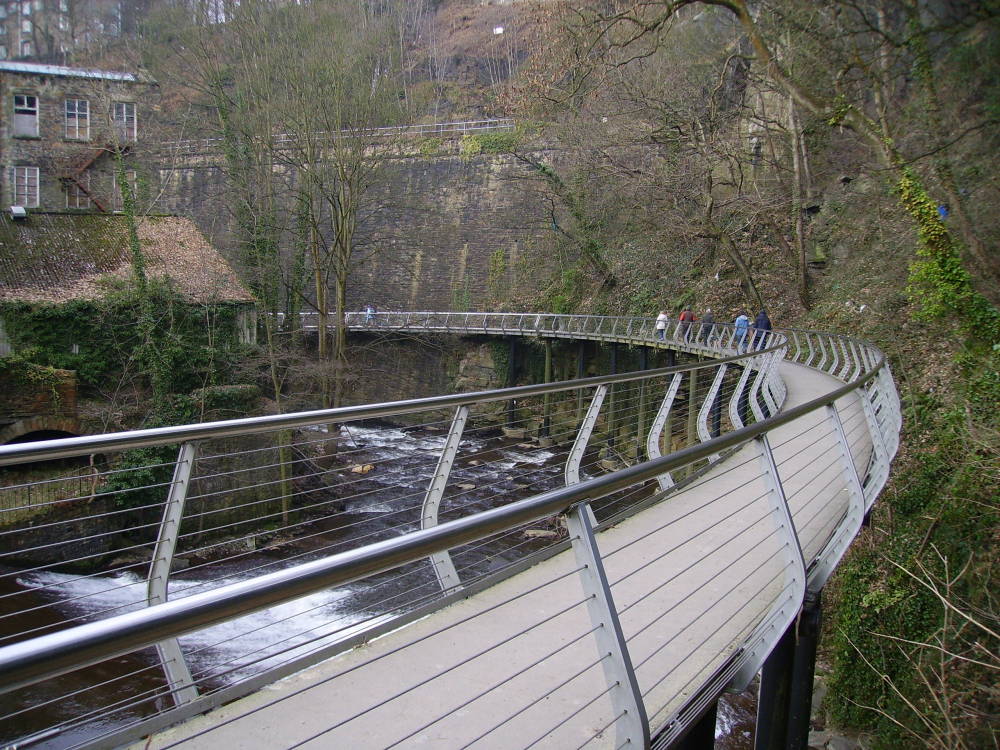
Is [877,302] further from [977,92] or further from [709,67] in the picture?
[709,67]

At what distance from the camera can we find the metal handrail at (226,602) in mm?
937

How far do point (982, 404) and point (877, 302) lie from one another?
28.9 feet

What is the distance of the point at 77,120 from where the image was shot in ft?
86.1

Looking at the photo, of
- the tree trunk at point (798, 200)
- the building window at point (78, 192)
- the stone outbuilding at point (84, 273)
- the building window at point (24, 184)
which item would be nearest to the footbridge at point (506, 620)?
the tree trunk at point (798, 200)

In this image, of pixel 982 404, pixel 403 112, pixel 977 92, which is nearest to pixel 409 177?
pixel 403 112

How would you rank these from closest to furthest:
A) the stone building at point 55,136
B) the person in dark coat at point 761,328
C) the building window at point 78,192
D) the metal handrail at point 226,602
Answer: the metal handrail at point 226,602 < the person in dark coat at point 761,328 < the stone building at point 55,136 < the building window at point 78,192

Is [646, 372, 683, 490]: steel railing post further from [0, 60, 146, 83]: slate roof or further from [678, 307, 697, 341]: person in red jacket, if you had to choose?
[0, 60, 146, 83]: slate roof

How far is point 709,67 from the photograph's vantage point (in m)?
22.1

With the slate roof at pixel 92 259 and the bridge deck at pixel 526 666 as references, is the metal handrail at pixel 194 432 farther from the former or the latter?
the slate roof at pixel 92 259

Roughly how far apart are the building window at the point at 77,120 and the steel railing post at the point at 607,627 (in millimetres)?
30076

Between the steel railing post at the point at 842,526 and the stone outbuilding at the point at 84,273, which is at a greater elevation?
the stone outbuilding at the point at 84,273

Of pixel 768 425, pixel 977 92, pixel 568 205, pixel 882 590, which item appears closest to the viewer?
pixel 768 425

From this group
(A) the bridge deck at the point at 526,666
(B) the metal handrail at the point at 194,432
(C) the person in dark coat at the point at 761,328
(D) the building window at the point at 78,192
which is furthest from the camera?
(D) the building window at the point at 78,192

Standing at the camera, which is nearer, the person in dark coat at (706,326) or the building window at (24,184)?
the person in dark coat at (706,326)
